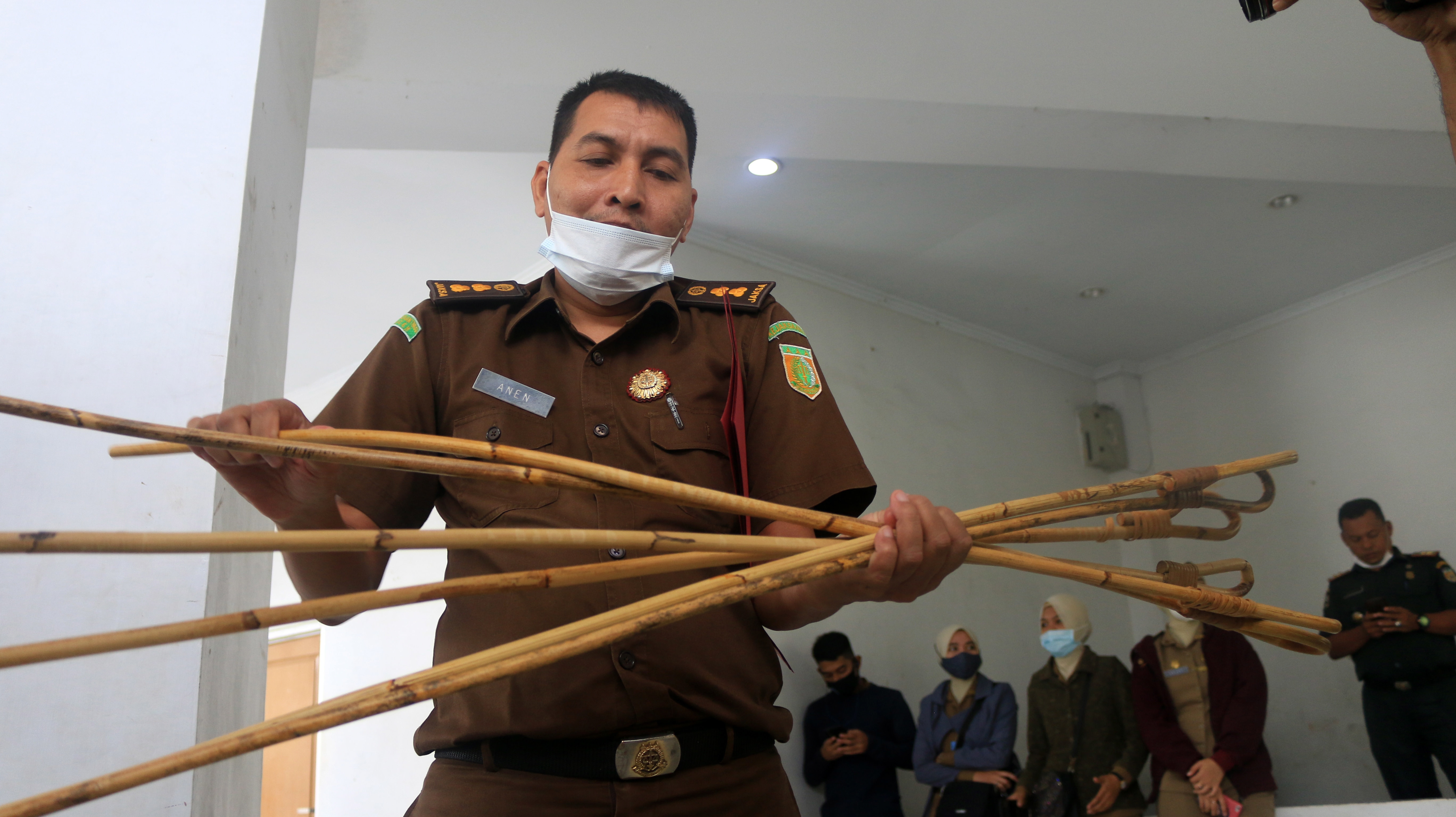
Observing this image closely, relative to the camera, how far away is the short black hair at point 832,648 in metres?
4.09

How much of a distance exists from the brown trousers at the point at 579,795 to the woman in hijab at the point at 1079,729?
3218 millimetres

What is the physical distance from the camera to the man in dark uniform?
3.61 m

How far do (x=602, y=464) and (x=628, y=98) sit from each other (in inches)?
19.2

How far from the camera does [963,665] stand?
4059 mm

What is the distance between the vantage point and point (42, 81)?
128 centimetres

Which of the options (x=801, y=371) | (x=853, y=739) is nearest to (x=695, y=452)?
(x=801, y=371)

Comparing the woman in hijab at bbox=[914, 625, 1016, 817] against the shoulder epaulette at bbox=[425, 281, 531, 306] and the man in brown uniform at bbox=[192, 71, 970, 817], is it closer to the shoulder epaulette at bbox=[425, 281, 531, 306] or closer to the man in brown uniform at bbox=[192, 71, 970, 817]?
the man in brown uniform at bbox=[192, 71, 970, 817]

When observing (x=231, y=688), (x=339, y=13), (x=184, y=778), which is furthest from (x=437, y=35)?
(x=184, y=778)

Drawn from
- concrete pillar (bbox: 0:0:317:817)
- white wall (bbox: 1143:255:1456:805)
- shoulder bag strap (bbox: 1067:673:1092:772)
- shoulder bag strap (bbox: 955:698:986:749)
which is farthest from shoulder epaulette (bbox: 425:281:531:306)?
white wall (bbox: 1143:255:1456:805)

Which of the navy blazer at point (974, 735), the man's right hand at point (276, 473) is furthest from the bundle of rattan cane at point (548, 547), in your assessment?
the navy blazer at point (974, 735)

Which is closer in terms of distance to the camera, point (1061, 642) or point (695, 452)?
point (695, 452)

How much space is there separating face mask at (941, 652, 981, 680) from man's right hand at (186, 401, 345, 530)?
3.57m

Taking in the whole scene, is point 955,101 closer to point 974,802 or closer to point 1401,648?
point 974,802

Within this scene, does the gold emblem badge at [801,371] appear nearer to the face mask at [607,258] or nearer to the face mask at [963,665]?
the face mask at [607,258]
